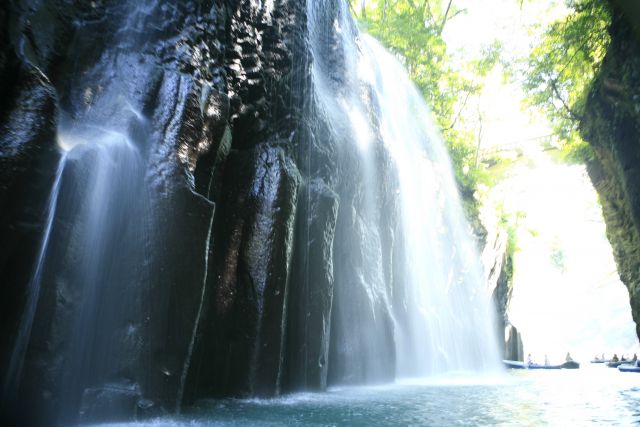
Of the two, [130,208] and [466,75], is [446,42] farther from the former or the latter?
[130,208]

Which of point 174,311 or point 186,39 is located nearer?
point 174,311

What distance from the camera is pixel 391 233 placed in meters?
13.9

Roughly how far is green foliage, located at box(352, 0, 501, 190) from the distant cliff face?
6.71 metres

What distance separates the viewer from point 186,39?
7.18m

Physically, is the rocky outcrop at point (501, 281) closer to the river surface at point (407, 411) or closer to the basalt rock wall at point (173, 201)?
the river surface at point (407, 411)

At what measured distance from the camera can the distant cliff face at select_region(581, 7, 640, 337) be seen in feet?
38.2

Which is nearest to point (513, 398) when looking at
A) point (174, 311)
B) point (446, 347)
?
point (174, 311)

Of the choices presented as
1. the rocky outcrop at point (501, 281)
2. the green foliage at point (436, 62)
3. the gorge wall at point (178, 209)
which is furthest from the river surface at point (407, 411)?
the rocky outcrop at point (501, 281)

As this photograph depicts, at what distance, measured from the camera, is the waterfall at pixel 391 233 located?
10633 millimetres

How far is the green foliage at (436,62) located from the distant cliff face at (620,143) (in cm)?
→ 671

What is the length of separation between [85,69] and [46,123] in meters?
2.08

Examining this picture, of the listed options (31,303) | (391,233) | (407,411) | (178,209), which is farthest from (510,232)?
(31,303)

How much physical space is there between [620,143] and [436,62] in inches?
387

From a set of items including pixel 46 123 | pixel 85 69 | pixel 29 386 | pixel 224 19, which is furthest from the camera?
pixel 224 19
